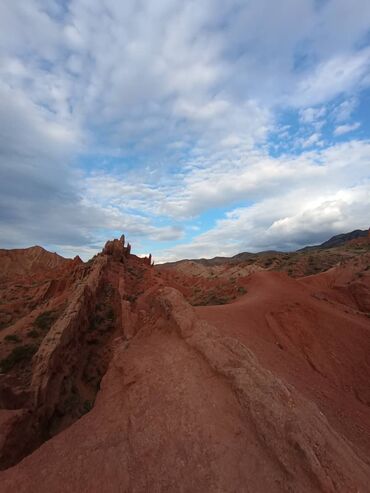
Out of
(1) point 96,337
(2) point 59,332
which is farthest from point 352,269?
(2) point 59,332

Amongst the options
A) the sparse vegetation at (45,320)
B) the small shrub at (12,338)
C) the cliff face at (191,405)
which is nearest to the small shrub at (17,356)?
the cliff face at (191,405)

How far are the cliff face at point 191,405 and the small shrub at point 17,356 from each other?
0.24 metres

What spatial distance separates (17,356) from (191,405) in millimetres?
10157

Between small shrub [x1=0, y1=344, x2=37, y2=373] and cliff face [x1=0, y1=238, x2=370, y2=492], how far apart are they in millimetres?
245

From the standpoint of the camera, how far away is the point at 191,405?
5.18 metres

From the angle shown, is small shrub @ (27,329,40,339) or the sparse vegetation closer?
small shrub @ (27,329,40,339)

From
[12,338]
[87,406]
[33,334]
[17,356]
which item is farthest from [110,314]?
[87,406]

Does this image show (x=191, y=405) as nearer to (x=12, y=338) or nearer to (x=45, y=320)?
(x=12, y=338)

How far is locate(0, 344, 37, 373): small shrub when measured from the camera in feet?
38.7

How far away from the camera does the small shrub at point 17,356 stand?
465 inches

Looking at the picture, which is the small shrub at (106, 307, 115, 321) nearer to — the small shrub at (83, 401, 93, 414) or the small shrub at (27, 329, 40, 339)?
the small shrub at (27, 329, 40, 339)

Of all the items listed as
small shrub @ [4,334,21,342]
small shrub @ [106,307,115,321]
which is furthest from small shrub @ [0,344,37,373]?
small shrub @ [106,307,115,321]

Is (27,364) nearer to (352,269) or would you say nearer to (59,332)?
(59,332)

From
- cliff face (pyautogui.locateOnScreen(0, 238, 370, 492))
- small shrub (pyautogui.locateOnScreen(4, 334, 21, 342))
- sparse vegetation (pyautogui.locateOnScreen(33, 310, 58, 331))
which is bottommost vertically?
cliff face (pyautogui.locateOnScreen(0, 238, 370, 492))
